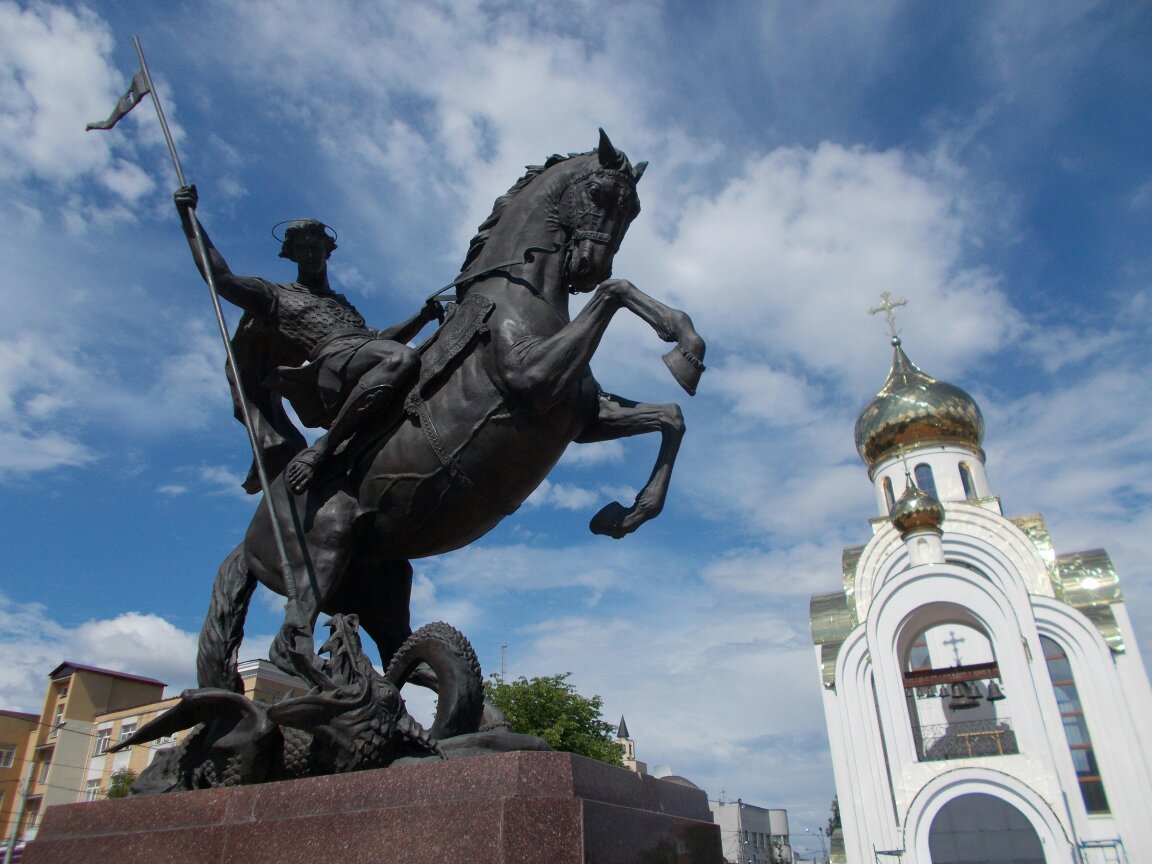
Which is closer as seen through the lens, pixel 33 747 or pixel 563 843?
pixel 563 843

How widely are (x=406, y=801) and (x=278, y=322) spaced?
127 inches

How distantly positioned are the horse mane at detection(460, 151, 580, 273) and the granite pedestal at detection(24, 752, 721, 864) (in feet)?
10.4

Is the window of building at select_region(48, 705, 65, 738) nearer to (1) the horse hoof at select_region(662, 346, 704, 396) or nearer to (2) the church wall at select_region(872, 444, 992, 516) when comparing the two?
(2) the church wall at select_region(872, 444, 992, 516)

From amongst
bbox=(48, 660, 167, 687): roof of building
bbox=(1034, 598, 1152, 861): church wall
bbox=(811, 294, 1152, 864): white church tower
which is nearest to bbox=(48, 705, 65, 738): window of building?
bbox=(48, 660, 167, 687): roof of building

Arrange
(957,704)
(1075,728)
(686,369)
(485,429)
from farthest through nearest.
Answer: (1075,728) < (957,704) < (485,429) < (686,369)

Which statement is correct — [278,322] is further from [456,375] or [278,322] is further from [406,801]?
[406,801]

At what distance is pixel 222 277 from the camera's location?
5.26m

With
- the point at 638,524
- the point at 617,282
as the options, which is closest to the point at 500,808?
the point at 638,524

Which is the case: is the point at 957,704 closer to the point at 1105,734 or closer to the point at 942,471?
the point at 1105,734

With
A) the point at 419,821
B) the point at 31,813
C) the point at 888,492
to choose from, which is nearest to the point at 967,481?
the point at 888,492

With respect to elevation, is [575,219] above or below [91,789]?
below

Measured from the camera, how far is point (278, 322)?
545cm

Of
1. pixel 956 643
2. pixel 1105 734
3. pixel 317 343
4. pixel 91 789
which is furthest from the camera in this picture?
pixel 91 789

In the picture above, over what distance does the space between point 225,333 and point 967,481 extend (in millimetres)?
32750
